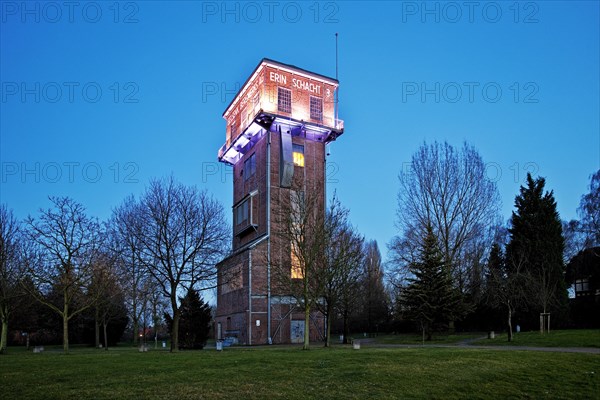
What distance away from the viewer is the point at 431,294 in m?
40.9

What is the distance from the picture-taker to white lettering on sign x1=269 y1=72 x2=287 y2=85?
51.2 m

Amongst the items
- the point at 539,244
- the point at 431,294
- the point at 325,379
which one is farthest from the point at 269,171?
the point at 325,379

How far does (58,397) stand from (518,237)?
44.4m

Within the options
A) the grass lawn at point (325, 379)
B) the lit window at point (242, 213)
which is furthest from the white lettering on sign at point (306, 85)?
the grass lawn at point (325, 379)

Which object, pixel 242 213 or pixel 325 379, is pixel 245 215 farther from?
pixel 325 379

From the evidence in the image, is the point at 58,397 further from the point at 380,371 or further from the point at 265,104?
the point at 265,104

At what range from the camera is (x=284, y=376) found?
14773mm

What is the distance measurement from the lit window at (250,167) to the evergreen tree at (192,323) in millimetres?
17564

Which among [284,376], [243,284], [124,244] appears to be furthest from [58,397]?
[243,284]

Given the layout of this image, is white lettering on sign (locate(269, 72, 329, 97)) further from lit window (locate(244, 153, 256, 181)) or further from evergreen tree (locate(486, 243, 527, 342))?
evergreen tree (locate(486, 243, 527, 342))

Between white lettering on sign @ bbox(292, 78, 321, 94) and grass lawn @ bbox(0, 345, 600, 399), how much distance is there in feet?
125

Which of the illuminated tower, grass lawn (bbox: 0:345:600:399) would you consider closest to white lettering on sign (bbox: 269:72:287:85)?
the illuminated tower

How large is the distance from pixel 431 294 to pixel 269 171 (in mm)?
19752

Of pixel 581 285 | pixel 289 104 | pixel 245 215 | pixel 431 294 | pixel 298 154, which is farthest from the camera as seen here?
pixel 245 215
